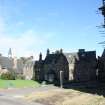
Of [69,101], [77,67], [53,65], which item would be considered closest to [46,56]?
[53,65]

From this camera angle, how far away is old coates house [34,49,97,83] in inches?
4631

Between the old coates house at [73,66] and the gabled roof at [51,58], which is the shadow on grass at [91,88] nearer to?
the old coates house at [73,66]

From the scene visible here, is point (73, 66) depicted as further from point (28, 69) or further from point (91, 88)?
point (91, 88)

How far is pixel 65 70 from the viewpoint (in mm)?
120500

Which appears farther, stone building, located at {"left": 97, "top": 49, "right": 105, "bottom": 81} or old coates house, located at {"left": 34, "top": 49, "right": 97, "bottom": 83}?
old coates house, located at {"left": 34, "top": 49, "right": 97, "bottom": 83}

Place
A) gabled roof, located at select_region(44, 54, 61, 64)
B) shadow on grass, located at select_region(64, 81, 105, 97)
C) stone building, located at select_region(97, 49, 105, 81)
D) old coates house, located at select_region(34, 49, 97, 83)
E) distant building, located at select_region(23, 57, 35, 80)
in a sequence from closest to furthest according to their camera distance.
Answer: shadow on grass, located at select_region(64, 81, 105, 97)
stone building, located at select_region(97, 49, 105, 81)
old coates house, located at select_region(34, 49, 97, 83)
gabled roof, located at select_region(44, 54, 61, 64)
distant building, located at select_region(23, 57, 35, 80)

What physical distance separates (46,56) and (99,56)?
2080cm

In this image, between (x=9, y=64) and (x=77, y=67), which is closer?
(x=77, y=67)

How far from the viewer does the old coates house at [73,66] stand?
4631 inches

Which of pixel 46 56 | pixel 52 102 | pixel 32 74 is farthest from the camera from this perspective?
pixel 32 74

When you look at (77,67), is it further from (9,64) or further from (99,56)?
(9,64)

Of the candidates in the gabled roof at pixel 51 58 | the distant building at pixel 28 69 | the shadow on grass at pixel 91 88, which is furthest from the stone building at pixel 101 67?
the distant building at pixel 28 69

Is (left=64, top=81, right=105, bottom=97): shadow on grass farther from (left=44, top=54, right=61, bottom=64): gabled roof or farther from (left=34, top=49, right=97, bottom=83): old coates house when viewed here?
(left=44, top=54, right=61, bottom=64): gabled roof

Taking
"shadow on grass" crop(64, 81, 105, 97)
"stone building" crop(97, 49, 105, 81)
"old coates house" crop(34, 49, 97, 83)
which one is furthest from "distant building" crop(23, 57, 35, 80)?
"shadow on grass" crop(64, 81, 105, 97)
